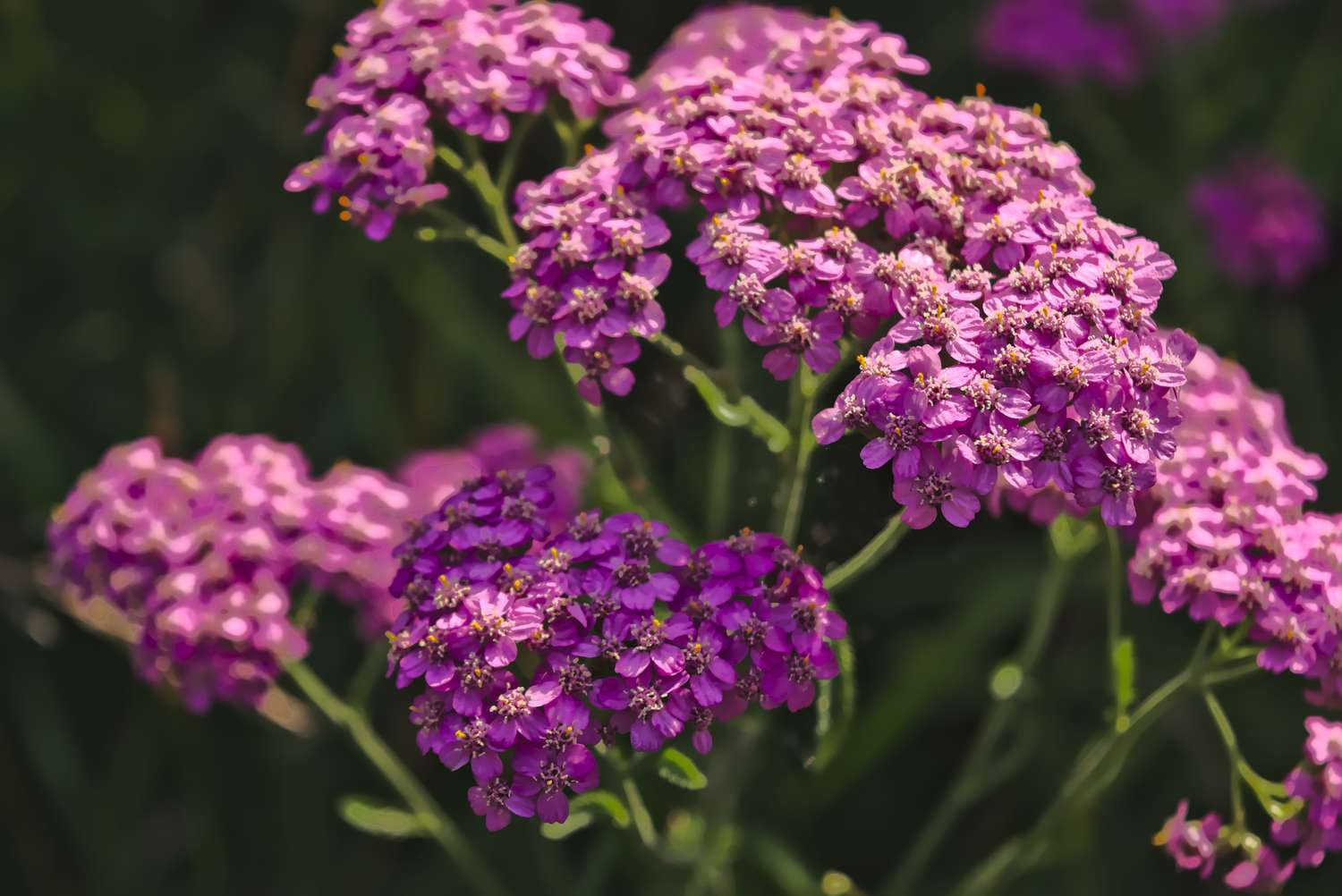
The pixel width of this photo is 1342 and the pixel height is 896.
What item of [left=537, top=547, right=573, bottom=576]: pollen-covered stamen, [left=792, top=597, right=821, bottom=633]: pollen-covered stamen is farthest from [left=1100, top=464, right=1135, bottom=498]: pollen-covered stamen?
[left=537, top=547, right=573, bottom=576]: pollen-covered stamen

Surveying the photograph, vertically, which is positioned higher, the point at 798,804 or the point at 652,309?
the point at 652,309

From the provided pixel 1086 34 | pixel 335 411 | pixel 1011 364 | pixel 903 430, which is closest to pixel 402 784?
pixel 903 430

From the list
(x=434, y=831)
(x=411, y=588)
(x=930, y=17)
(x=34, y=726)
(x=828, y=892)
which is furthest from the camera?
(x=930, y=17)

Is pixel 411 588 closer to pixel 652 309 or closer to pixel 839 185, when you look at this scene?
pixel 652 309

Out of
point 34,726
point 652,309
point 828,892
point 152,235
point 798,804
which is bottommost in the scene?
point 34,726

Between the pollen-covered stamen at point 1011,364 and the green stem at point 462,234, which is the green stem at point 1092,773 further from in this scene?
the green stem at point 462,234

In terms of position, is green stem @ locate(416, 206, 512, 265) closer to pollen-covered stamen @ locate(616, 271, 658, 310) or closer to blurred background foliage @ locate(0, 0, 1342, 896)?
pollen-covered stamen @ locate(616, 271, 658, 310)

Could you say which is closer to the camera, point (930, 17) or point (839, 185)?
point (839, 185)

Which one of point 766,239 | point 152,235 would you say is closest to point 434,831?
point 766,239
